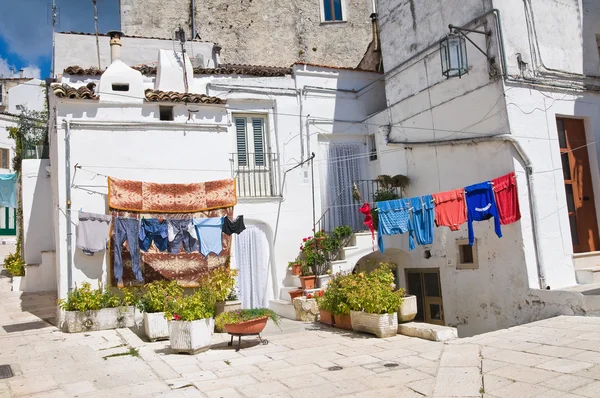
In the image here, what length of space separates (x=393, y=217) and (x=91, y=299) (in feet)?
23.7

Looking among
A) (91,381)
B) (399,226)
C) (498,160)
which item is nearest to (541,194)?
(498,160)

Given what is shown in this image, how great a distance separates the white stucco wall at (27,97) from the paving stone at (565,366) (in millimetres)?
33014

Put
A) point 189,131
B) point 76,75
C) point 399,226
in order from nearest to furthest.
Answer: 1. point 399,226
2. point 189,131
3. point 76,75

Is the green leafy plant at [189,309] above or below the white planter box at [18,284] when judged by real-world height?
below

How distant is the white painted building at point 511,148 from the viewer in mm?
11695

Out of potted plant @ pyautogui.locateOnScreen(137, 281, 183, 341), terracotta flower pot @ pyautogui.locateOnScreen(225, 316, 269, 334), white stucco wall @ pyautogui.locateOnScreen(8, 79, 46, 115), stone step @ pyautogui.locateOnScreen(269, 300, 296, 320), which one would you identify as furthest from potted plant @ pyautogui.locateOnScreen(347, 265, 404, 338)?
white stucco wall @ pyautogui.locateOnScreen(8, 79, 46, 115)

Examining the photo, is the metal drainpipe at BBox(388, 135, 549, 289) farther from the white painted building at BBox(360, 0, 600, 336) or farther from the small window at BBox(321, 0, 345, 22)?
the small window at BBox(321, 0, 345, 22)

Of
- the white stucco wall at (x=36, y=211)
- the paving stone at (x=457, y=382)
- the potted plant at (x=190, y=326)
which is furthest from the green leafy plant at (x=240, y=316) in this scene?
the white stucco wall at (x=36, y=211)

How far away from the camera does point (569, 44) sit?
1323 cm

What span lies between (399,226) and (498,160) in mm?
2740

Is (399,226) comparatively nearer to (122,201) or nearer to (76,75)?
(122,201)

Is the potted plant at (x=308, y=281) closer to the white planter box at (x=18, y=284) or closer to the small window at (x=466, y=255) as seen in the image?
the small window at (x=466, y=255)

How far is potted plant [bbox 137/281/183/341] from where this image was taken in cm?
1056

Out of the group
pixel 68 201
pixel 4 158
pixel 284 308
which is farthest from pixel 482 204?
pixel 4 158
